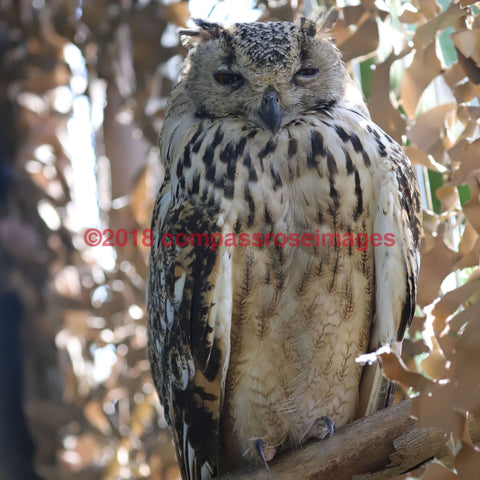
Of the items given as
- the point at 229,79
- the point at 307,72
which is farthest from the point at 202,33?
the point at 307,72

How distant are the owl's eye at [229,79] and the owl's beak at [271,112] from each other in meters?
0.11

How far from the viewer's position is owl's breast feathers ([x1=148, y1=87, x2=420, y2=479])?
62.5 inches

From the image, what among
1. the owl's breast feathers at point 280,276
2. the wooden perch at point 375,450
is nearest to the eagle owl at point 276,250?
the owl's breast feathers at point 280,276

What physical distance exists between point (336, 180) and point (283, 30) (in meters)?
0.38

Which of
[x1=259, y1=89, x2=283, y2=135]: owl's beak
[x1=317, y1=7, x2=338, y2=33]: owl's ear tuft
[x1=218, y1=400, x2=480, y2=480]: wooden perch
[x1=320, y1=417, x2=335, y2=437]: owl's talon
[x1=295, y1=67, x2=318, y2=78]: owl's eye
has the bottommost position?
[x1=320, y1=417, x2=335, y2=437]: owl's talon

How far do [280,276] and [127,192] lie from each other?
1.28 meters

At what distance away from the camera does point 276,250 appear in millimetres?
1587

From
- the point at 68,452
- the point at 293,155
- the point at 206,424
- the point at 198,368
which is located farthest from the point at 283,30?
the point at 68,452

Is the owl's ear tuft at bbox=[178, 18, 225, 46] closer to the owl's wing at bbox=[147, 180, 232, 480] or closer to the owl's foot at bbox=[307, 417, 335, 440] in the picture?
the owl's wing at bbox=[147, 180, 232, 480]

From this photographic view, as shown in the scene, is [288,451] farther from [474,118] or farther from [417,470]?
[474,118]

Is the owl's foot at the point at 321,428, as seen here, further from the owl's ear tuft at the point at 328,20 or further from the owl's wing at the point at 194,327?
the owl's ear tuft at the point at 328,20

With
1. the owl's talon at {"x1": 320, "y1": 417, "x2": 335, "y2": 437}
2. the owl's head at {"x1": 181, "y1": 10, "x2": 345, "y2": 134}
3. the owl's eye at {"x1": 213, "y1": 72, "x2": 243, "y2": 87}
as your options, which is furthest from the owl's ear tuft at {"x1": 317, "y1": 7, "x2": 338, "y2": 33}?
the owl's talon at {"x1": 320, "y1": 417, "x2": 335, "y2": 437}

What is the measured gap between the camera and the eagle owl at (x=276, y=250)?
1589 mm

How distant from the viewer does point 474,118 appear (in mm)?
1426
